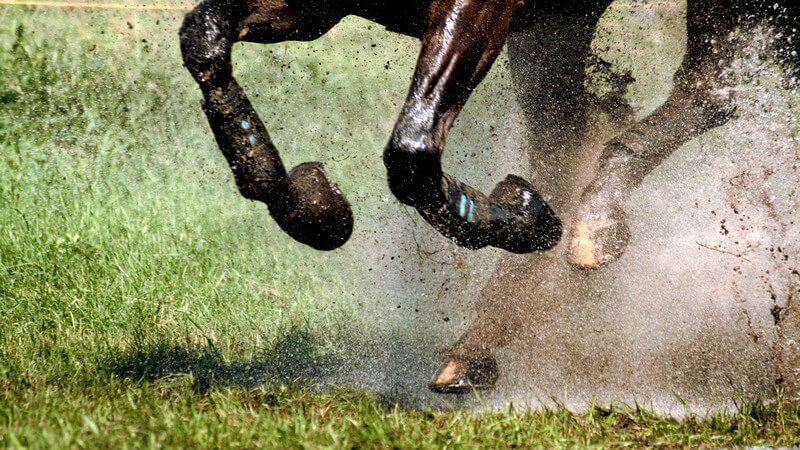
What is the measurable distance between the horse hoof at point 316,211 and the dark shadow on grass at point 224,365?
1.78ft

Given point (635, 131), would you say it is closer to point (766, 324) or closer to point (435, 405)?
point (766, 324)

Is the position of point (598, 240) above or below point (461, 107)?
below

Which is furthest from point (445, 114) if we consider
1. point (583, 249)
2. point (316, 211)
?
point (583, 249)

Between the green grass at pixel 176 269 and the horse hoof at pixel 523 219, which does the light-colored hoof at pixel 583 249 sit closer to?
the horse hoof at pixel 523 219

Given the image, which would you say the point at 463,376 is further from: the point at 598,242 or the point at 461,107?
the point at 461,107

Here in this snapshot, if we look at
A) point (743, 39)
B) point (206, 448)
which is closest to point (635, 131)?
point (743, 39)

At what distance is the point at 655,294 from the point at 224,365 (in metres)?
1.85

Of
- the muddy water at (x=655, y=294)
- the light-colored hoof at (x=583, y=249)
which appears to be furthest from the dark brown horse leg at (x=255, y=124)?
the light-colored hoof at (x=583, y=249)

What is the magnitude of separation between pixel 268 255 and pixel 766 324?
248 cm

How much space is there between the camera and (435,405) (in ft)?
12.5

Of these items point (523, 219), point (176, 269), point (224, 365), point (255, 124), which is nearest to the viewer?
point (255, 124)

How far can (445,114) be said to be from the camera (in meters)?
3.05

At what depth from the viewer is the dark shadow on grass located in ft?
11.1

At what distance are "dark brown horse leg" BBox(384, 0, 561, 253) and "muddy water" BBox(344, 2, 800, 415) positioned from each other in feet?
2.42
